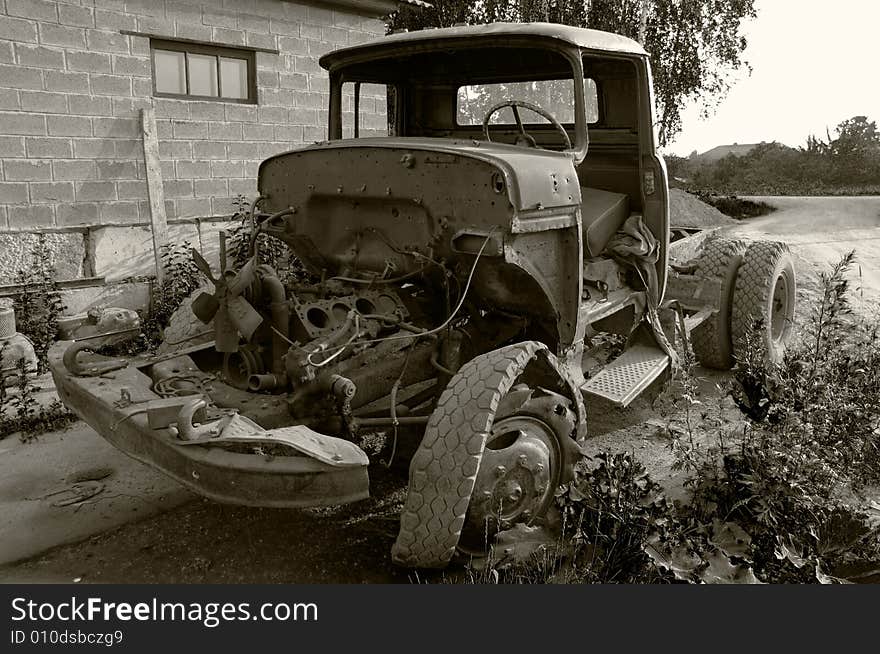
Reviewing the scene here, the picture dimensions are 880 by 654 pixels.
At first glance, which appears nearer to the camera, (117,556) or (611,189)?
(117,556)

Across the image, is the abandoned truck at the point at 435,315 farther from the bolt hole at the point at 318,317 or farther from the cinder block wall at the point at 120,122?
the cinder block wall at the point at 120,122

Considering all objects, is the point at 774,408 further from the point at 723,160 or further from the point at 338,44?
the point at 723,160

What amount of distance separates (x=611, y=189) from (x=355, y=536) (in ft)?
8.84

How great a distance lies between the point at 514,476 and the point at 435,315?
1.17 meters

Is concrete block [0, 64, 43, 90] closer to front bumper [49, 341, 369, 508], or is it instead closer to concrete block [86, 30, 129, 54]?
concrete block [86, 30, 129, 54]

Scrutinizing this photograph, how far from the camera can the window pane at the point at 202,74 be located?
7866mm

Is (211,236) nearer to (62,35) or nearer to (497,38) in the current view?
(62,35)

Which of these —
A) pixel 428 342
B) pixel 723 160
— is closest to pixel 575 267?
pixel 428 342

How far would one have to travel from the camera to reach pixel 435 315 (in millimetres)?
4262

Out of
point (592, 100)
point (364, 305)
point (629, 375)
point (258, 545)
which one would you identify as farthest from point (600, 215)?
point (258, 545)

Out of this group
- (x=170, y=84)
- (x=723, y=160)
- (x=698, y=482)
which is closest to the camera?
(x=698, y=482)

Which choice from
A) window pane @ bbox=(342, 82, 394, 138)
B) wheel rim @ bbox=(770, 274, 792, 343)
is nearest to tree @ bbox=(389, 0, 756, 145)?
window pane @ bbox=(342, 82, 394, 138)

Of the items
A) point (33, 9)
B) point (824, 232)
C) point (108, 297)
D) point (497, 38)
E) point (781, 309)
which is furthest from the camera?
point (824, 232)

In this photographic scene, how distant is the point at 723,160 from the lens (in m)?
26.4
